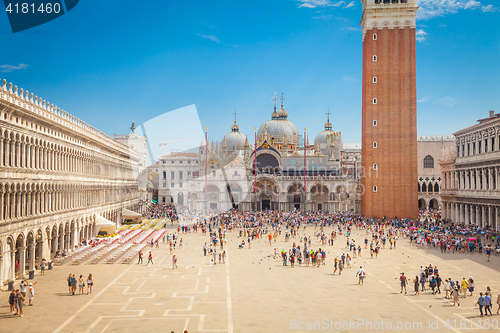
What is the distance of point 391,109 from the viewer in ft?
190

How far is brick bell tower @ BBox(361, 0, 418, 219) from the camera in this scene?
57812 millimetres

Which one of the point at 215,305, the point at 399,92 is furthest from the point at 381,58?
the point at 215,305

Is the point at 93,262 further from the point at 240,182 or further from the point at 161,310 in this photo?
the point at 240,182

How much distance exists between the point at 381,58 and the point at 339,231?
1061 inches

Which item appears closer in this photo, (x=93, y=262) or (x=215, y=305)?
(x=215, y=305)

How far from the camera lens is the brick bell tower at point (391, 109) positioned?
5781 cm

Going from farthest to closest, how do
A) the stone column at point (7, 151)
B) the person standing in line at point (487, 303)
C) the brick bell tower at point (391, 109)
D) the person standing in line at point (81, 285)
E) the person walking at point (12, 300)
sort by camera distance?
the brick bell tower at point (391, 109), the stone column at point (7, 151), the person standing in line at point (81, 285), the person standing in line at point (487, 303), the person walking at point (12, 300)

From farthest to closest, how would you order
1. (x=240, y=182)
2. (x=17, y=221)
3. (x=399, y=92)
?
(x=240, y=182) → (x=399, y=92) → (x=17, y=221)

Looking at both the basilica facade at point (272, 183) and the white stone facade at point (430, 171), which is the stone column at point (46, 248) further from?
the white stone facade at point (430, 171)

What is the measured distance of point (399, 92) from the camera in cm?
5800

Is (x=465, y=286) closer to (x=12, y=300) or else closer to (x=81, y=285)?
(x=81, y=285)

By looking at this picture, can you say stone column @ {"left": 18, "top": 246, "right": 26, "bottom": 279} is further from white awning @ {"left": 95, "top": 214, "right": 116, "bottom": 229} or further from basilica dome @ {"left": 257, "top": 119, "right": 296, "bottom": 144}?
basilica dome @ {"left": 257, "top": 119, "right": 296, "bottom": 144}

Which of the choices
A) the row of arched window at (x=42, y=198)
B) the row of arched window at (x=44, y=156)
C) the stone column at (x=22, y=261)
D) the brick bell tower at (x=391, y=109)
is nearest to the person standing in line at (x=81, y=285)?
the row of arched window at (x=42, y=198)

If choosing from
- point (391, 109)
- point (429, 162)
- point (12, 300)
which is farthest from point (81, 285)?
point (429, 162)
